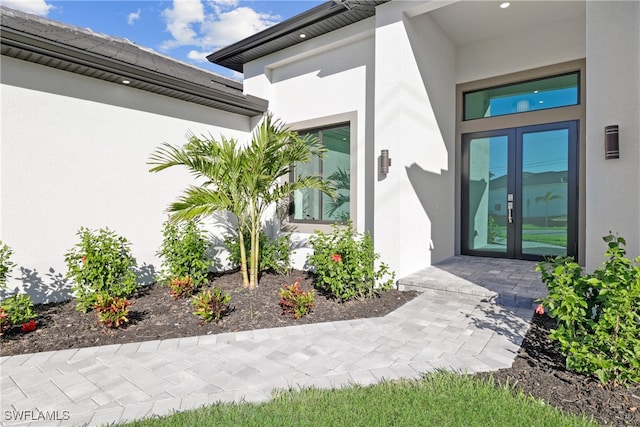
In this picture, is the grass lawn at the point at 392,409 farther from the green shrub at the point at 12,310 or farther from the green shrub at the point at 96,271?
the green shrub at the point at 96,271

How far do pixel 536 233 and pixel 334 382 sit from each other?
232 inches

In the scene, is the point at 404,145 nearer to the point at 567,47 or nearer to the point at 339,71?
the point at 339,71

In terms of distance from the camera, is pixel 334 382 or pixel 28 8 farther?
pixel 28 8

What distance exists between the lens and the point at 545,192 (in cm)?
660

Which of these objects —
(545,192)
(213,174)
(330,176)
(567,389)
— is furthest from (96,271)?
(545,192)

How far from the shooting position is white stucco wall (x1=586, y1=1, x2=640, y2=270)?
3.46 meters

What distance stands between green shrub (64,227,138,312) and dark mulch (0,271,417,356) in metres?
0.28

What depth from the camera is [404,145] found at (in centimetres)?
556

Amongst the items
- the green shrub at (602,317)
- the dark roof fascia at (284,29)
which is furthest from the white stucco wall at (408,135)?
the green shrub at (602,317)

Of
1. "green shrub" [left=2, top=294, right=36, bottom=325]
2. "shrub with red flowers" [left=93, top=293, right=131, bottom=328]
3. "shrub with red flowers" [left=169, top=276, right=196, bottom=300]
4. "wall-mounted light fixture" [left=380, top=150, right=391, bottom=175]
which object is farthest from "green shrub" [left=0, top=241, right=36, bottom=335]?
"wall-mounted light fixture" [left=380, top=150, right=391, bottom=175]

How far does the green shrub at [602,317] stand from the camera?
94.8 inches

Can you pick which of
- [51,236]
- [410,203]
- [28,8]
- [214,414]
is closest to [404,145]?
[410,203]

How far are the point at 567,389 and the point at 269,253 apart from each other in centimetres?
495

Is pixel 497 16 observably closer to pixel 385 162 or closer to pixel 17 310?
pixel 385 162
